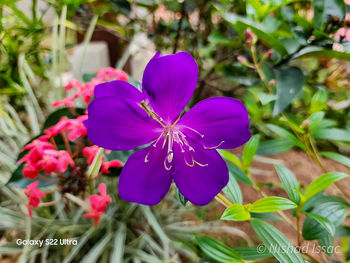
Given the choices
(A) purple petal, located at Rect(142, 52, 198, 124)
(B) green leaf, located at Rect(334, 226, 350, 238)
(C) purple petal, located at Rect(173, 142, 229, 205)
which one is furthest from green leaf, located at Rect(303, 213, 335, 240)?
(A) purple petal, located at Rect(142, 52, 198, 124)


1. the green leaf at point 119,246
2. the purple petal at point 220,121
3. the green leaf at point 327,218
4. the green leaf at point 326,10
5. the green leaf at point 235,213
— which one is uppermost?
the green leaf at point 326,10

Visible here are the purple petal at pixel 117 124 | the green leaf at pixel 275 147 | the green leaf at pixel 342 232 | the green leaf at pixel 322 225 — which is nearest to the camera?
the purple petal at pixel 117 124

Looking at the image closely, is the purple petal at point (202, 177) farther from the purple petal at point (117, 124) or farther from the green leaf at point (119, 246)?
the green leaf at point (119, 246)

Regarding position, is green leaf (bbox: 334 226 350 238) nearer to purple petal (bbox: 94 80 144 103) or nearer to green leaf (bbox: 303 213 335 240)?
green leaf (bbox: 303 213 335 240)

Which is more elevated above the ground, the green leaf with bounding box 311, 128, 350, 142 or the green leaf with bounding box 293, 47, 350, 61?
the green leaf with bounding box 293, 47, 350, 61

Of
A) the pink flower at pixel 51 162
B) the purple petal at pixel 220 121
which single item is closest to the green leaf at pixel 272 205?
the purple petal at pixel 220 121

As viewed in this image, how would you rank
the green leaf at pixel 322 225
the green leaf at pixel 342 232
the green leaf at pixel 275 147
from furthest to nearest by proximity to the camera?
the green leaf at pixel 275 147 → the green leaf at pixel 342 232 → the green leaf at pixel 322 225

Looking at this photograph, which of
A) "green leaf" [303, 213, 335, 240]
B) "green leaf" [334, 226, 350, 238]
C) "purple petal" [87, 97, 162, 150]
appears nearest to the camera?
"purple petal" [87, 97, 162, 150]
